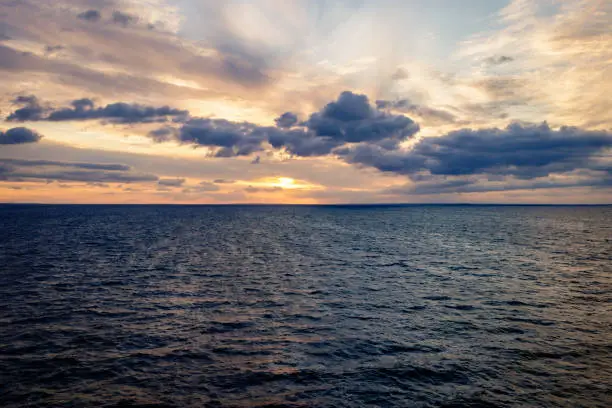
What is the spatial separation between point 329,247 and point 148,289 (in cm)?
4878

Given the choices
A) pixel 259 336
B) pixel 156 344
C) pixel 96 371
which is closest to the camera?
pixel 96 371

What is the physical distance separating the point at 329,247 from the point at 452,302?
157 ft

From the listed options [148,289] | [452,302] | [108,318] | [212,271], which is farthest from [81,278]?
[452,302]

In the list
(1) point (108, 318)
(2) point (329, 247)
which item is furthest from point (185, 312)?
(2) point (329, 247)

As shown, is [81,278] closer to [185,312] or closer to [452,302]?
[185,312]

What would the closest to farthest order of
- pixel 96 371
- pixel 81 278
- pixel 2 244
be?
pixel 96 371 < pixel 81 278 < pixel 2 244

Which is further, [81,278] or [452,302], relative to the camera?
[81,278]

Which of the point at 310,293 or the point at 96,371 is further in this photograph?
the point at 310,293

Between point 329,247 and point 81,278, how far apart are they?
5095 centimetres

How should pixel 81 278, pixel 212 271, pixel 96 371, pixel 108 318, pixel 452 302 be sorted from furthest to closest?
pixel 212 271
pixel 81 278
pixel 452 302
pixel 108 318
pixel 96 371

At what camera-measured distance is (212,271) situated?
53.3 meters

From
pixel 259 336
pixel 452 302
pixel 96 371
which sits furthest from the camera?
pixel 452 302

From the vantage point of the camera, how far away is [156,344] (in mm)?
25641

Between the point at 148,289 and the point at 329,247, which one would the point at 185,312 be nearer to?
the point at 148,289
